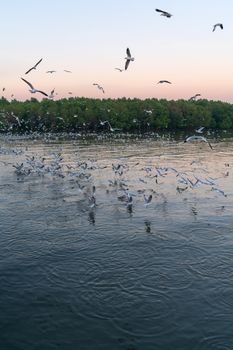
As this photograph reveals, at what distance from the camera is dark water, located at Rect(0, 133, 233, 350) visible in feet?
51.9

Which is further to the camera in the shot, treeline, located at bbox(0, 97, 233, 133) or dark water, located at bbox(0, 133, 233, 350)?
treeline, located at bbox(0, 97, 233, 133)

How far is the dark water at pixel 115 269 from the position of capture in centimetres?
1583

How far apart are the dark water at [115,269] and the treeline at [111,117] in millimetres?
109383

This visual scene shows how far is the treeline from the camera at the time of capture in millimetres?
147000

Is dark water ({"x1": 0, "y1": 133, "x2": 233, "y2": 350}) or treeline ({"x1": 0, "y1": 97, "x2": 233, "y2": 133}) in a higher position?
treeline ({"x1": 0, "y1": 97, "x2": 233, "y2": 133})

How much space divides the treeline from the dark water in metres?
109

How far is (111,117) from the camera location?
149500 mm

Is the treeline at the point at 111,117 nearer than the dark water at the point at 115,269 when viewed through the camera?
No

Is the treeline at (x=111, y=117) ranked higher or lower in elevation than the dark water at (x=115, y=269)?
higher

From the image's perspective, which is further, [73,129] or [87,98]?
[87,98]

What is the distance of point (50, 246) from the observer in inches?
959

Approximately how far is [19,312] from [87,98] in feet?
568

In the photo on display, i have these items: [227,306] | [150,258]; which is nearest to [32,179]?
[150,258]

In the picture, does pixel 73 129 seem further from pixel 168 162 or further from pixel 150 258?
pixel 150 258
